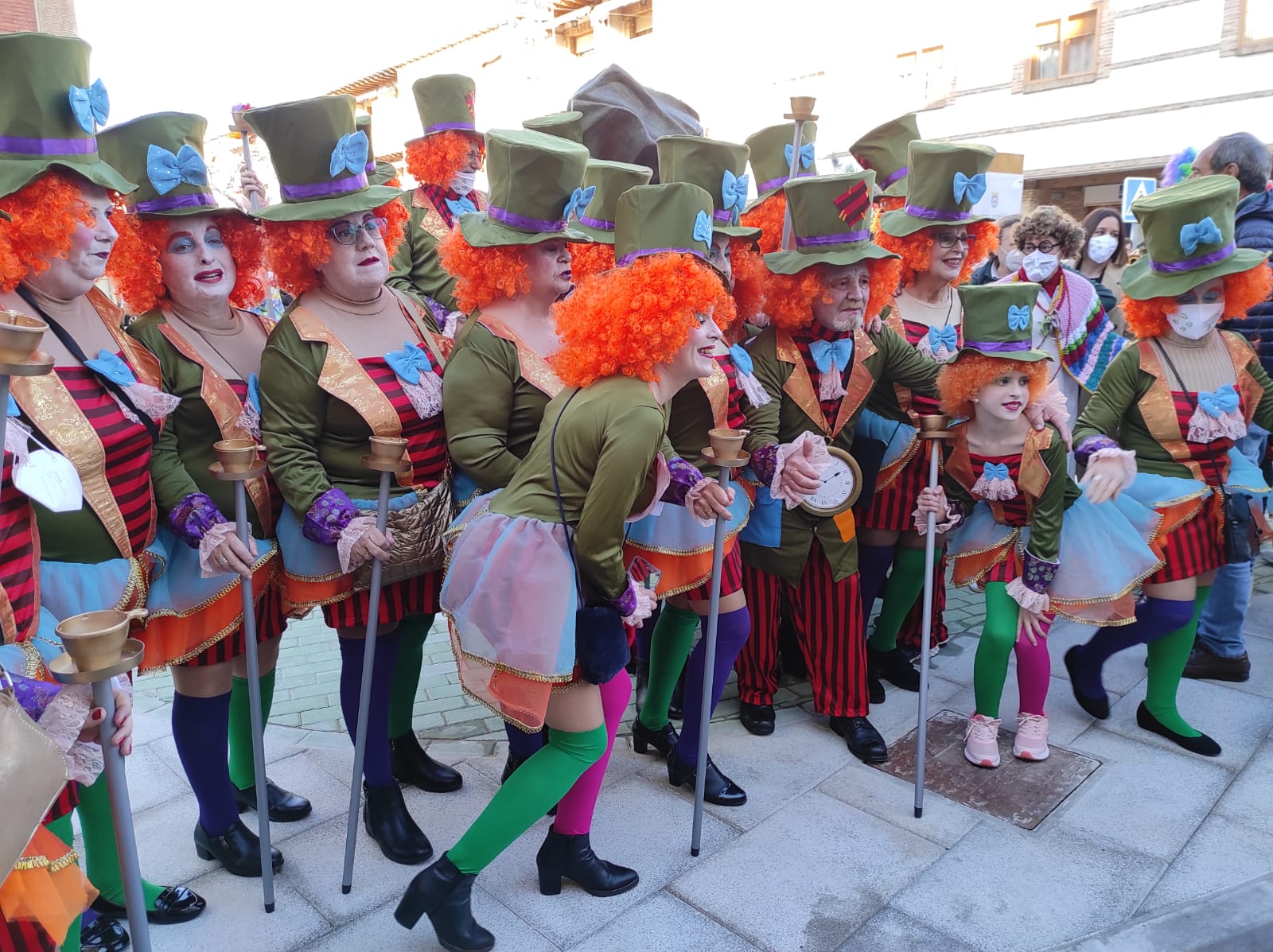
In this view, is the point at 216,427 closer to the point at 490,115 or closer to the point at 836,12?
the point at 836,12

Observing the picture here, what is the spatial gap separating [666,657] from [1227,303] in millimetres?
2824

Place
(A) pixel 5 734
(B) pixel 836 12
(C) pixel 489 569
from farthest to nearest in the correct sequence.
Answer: (B) pixel 836 12, (C) pixel 489 569, (A) pixel 5 734

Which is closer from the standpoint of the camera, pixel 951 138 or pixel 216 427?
pixel 216 427

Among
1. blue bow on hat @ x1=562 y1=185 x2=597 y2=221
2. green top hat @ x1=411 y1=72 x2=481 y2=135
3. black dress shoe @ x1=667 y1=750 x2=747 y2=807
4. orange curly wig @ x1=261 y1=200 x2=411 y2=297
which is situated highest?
green top hat @ x1=411 y1=72 x2=481 y2=135

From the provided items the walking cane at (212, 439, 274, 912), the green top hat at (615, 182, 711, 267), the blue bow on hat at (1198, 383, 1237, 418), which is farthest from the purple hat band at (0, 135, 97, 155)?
the blue bow on hat at (1198, 383, 1237, 418)

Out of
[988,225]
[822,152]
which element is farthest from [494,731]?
[822,152]

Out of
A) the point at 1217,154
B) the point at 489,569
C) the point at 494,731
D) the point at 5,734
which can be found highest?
the point at 1217,154

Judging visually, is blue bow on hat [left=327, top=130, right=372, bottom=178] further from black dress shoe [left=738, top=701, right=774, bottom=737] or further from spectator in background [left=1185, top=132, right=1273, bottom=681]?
spectator in background [left=1185, top=132, right=1273, bottom=681]

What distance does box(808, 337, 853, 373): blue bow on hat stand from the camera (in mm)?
3633

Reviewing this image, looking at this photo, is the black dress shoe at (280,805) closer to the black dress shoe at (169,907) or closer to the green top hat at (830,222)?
the black dress shoe at (169,907)

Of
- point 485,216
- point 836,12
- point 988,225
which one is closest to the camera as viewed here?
point 485,216

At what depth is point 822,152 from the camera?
17391mm

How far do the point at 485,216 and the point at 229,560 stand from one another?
142cm

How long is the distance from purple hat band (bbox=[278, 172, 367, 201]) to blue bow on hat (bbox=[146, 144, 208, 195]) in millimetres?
265
